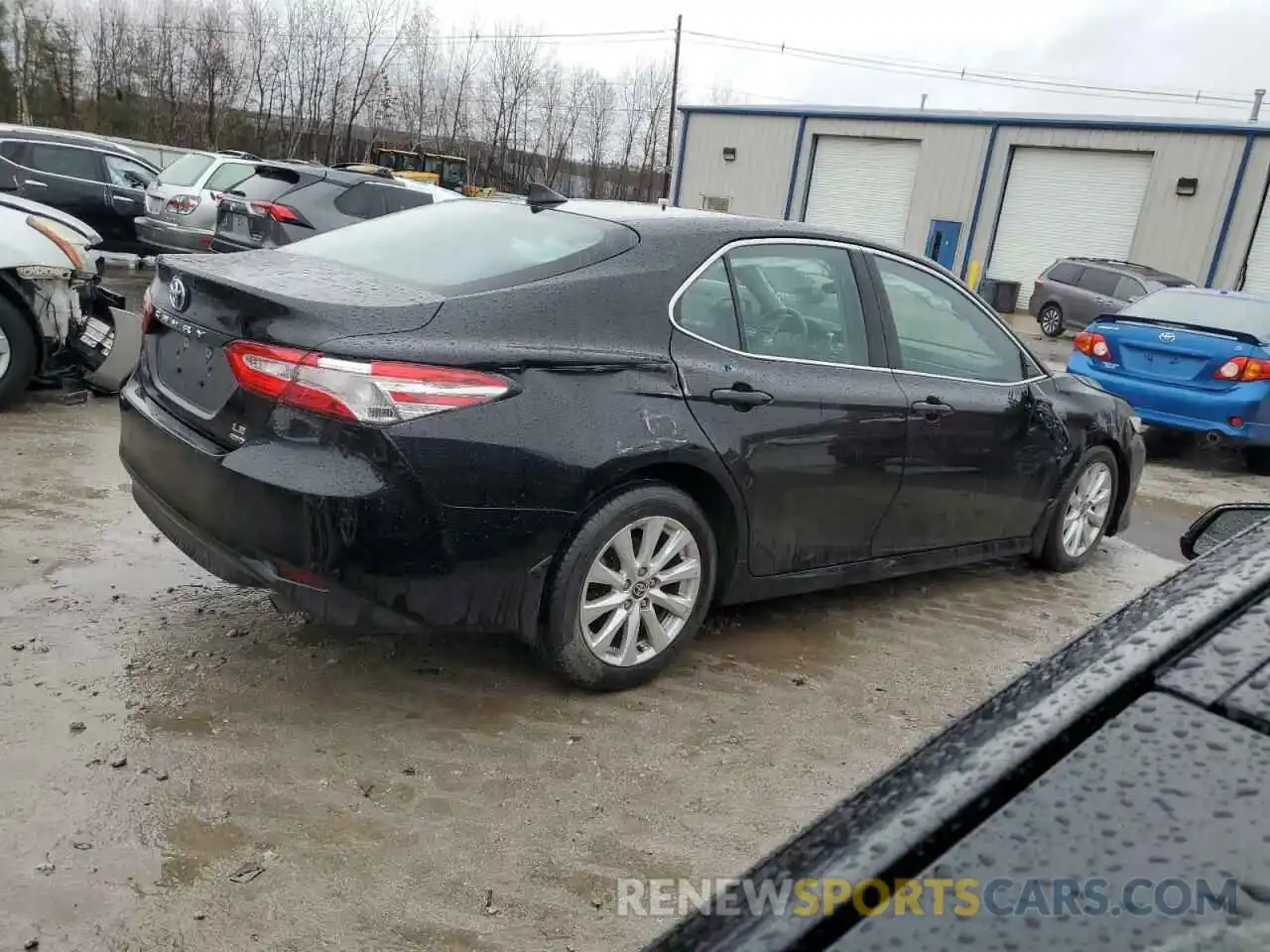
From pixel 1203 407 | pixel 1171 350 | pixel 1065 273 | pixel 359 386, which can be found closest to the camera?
pixel 359 386

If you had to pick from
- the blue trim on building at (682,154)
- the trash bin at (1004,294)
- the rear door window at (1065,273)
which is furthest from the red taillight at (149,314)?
the blue trim on building at (682,154)

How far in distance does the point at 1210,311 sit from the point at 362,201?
8.22 metres

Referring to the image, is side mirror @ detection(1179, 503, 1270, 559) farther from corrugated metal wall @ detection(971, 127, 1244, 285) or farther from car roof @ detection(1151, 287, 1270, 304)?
corrugated metal wall @ detection(971, 127, 1244, 285)

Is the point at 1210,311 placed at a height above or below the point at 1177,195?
below

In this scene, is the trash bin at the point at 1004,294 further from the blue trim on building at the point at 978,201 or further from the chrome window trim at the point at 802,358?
the chrome window trim at the point at 802,358

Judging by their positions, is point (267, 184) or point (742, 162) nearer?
point (267, 184)

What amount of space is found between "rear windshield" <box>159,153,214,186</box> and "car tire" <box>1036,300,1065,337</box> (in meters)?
15.3

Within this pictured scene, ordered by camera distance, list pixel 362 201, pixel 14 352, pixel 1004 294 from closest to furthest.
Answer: pixel 14 352 < pixel 362 201 < pixel 1004 294

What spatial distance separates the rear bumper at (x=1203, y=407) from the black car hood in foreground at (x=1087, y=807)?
7382 mm

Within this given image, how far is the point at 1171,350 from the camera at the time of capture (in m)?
8.03

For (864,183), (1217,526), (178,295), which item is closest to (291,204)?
(178,295)

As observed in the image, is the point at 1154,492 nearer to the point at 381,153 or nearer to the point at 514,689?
the point at 514,689

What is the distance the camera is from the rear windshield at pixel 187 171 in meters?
12.8

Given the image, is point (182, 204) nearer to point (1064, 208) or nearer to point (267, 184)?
point (267, 184)
